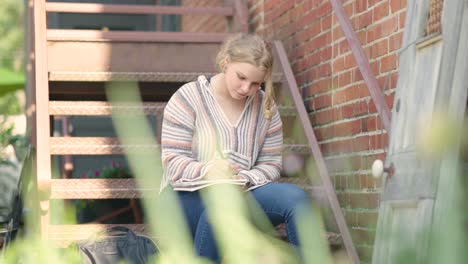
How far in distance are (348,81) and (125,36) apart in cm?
156

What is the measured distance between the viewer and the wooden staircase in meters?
3.84

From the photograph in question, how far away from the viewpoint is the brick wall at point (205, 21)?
625 cm

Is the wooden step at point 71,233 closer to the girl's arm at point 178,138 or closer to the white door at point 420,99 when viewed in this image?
the girl's arm at point 178,138

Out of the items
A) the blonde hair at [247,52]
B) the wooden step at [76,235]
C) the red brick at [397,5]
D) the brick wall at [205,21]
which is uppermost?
the brick wall at [205,21]

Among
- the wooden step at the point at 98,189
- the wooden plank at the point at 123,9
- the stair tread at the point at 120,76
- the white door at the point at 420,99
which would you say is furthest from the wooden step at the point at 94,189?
the white door at the point at 420,99

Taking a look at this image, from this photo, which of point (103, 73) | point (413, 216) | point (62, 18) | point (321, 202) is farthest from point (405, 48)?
point (62, 18)

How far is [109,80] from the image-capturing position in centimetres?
451

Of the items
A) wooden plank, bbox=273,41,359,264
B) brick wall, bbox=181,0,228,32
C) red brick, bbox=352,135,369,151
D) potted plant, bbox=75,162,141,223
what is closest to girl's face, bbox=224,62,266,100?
red brick, bbox=352,135,369,151

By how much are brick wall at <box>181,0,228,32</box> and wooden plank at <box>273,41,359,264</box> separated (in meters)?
1.36

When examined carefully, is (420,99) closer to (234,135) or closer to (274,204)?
(274,204)

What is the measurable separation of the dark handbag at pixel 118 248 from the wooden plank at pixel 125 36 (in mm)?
2352

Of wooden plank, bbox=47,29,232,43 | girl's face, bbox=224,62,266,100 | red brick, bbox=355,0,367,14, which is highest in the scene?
wooden plank, bbox=47,29,232,43

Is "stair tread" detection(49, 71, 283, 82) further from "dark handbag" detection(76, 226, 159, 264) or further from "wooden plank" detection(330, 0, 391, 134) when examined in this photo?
"dark handbag" detection(76, 226, 159, 264)

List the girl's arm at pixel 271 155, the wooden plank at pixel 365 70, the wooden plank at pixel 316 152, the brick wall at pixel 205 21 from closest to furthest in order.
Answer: the wooden plank at pixel 365 70
the girl's arm at pixel 271 155
the wooden plank at pixel 316 152
the brick wall at pixel 205 21
